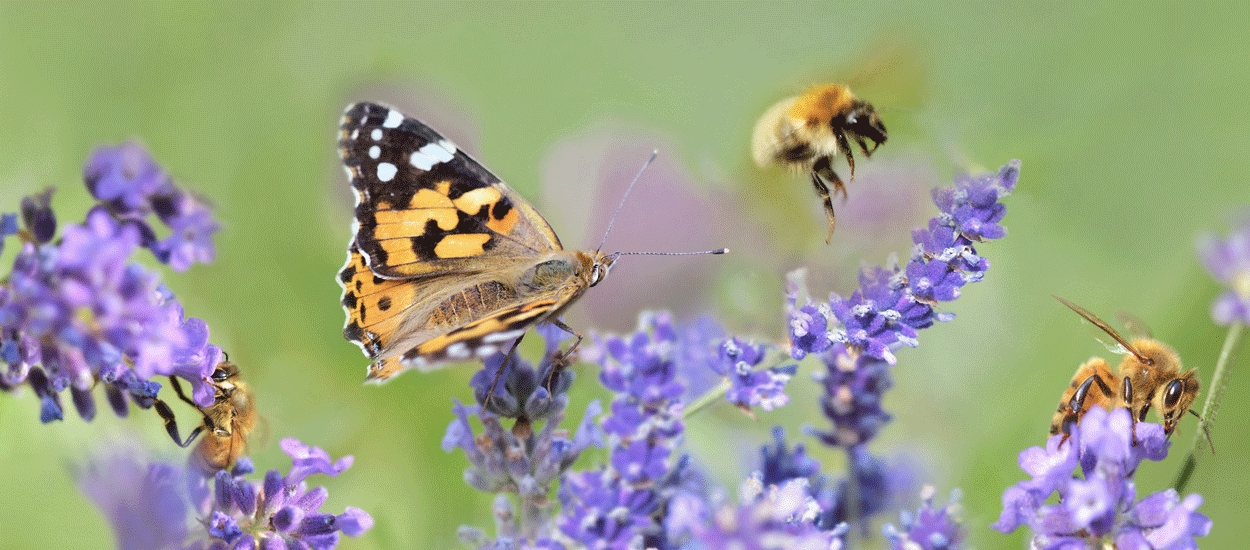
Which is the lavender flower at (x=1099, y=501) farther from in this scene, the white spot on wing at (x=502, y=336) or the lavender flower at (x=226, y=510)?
the lavender flower at (x=226, y=510)

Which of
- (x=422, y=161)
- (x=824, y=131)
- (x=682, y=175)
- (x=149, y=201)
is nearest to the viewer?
(x=149, y=201)

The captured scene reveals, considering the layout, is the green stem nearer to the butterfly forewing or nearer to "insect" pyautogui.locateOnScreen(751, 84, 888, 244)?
"insect" pyautogui.locateOnScreen(751, 84, 888, 244)

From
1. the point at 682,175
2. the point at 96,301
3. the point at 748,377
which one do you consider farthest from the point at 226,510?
the point at 682,175

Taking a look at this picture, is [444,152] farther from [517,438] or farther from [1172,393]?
[1172,393]

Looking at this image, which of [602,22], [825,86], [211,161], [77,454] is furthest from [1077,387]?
[602,22]

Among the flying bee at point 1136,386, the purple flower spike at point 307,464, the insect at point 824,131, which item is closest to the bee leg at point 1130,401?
the flying bee at point 1136,386
